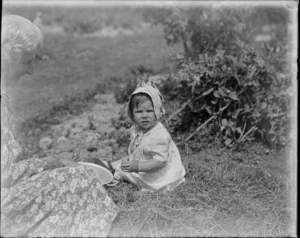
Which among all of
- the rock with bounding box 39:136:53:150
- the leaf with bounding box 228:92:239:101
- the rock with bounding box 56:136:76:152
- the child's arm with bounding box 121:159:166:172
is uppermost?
the leaf with bounding box 228:92:239:101

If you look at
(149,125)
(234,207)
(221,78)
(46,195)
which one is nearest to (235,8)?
(221,78)

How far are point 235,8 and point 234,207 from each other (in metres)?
3.56

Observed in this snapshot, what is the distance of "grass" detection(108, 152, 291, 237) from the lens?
3559mm

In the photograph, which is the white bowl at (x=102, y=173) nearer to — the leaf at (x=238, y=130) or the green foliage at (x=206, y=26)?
the leaf at (x=238, y=130)

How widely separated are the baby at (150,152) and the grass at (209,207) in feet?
0.37

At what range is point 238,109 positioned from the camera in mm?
5590

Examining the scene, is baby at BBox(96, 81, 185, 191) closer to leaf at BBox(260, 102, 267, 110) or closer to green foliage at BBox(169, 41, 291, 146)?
green foliage at BBox(169, 41, 291, 146)

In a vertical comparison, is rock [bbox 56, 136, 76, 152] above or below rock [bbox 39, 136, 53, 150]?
below

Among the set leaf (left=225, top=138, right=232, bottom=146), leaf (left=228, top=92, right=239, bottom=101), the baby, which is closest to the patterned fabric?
the baby

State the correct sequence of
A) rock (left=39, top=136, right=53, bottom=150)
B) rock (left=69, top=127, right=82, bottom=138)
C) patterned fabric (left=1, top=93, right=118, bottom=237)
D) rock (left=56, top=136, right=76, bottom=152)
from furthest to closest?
rock (left=69, top=127, right=82, bottom=138) < rock (left=39, top=136, right=53, bottom=150) < rock (left=56, top=136, right=76, bottom=152) < patterned fabric (left=1, top=93, right=118, bottom=237)

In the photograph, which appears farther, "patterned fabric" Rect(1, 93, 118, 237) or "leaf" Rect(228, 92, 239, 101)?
"leaf" Rect(228, 92, 239, 101)

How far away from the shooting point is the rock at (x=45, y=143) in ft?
19.3

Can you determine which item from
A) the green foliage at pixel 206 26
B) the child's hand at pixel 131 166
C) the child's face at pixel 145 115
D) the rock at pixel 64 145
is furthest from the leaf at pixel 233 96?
the rock at pixel 64 145

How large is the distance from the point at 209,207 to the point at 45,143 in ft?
8.99
